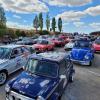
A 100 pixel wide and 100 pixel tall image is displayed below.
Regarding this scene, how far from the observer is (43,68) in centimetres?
618

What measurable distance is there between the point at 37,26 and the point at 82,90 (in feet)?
265

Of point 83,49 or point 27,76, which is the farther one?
point 83,49

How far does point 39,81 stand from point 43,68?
2.00 ft

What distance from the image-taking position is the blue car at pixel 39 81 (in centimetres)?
517

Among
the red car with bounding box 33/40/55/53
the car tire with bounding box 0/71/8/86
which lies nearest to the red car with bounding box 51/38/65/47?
the red car with bounding box 33/40/55/53

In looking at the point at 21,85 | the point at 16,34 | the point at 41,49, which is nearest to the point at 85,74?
the point at 21,85

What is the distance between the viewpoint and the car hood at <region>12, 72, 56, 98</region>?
514 centimetres

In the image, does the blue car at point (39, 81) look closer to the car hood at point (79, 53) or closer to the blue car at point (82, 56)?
the blue car at point (82, 56)

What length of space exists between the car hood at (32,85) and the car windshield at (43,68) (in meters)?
0.22

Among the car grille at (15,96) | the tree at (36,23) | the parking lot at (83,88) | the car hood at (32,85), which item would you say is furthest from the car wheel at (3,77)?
the tree at (36,23)

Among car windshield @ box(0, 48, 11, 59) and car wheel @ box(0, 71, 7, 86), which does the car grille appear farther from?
car windshield @ box(0, 48, 11, 59)

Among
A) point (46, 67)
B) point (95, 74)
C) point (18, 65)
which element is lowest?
point (95, 74)

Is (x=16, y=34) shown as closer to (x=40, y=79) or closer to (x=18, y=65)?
(x=18, y=65)

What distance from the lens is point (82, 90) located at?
793 cm
